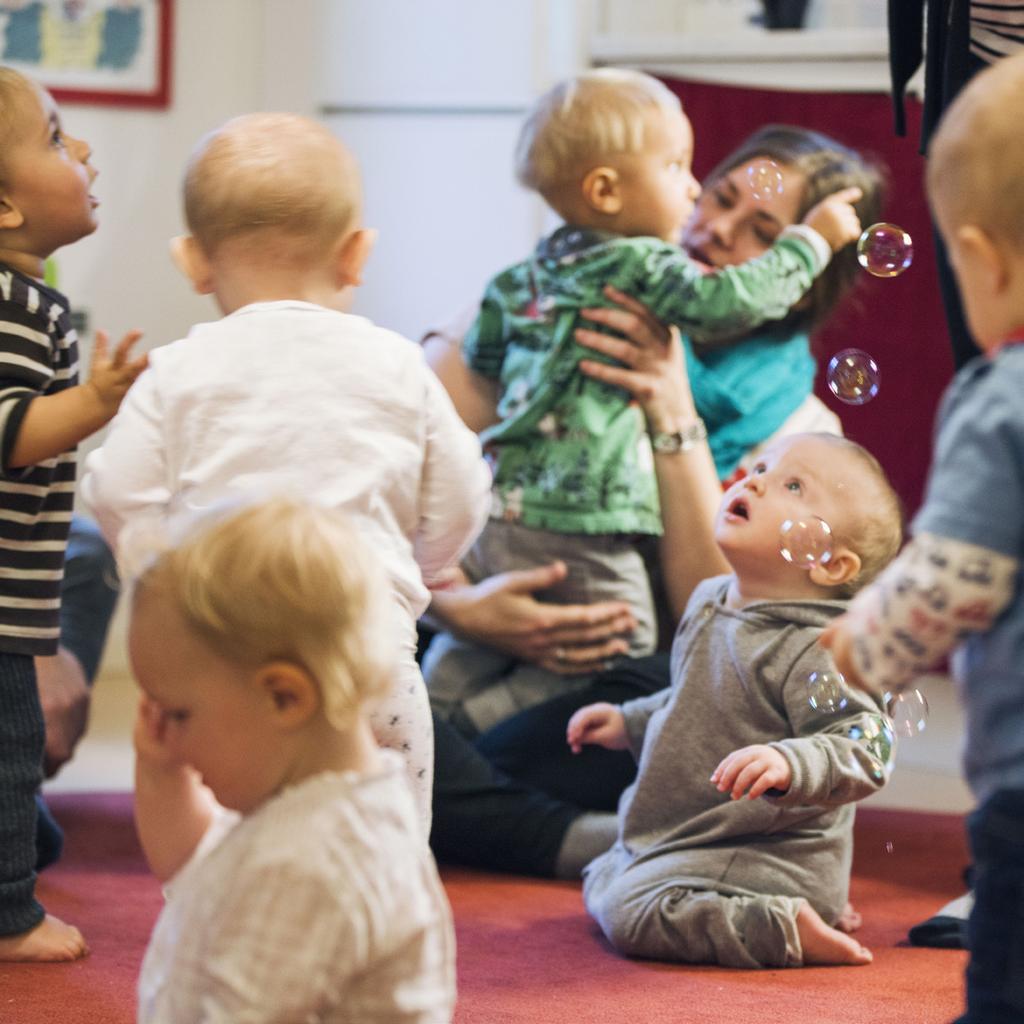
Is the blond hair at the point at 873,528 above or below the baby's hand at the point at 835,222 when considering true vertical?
below

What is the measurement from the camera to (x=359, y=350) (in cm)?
154

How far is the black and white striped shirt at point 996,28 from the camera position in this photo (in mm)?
1708

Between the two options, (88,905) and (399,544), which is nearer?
(399,544)

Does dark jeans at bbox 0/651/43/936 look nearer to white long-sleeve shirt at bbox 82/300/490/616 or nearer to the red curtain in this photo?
white long-sleeve shirt at bbox 82/300/490/616

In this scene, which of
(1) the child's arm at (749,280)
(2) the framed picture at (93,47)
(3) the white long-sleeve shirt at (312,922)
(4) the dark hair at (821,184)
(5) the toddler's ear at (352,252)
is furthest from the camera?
(2) the framed picture at (93,47)

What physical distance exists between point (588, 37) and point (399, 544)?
7.34 feet

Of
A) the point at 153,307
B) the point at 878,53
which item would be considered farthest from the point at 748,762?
the point at 153,307

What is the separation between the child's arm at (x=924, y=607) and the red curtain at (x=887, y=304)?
227cm

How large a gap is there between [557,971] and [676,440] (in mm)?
781

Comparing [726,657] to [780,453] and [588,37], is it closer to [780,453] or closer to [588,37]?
[780,453]

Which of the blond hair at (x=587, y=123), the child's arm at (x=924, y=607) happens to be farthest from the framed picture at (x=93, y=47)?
the child's arm at (x=924, y=607)

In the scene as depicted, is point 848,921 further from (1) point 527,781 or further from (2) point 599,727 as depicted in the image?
(1) point 527,781

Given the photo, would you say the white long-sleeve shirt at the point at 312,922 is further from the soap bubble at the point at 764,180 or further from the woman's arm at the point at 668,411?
the soap bubble at the point at 764,180

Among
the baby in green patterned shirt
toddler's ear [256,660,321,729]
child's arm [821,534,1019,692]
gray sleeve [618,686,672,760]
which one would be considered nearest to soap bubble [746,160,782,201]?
the baby in green patterned shirt
